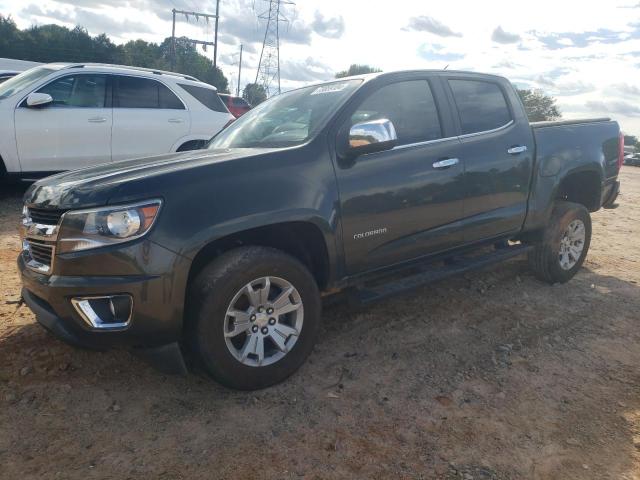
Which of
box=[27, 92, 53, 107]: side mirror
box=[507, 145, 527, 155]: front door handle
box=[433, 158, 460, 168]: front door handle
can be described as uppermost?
box=[27, 92, 53, 107]: side mirror

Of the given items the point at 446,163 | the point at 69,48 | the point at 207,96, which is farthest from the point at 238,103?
the point at 69,48

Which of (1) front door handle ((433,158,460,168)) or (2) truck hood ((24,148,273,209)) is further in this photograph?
(1) front door handle ((433,158,460,168))

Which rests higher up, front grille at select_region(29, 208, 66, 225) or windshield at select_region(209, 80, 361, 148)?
windshield at select_region(209, 80, 361, 148)

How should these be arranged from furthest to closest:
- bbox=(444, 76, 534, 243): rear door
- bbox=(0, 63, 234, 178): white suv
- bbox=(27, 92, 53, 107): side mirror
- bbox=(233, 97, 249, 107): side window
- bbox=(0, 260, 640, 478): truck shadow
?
bbox=(233, 97, 249, 107): side window, bbox=(0, 63, 234, 178): white suv, bbox=(27, 92, 53, 107): side mirror, bbox=(444, 76, 534, 243): rear door, bbox=(0, 260, 640, 478): truck shadow

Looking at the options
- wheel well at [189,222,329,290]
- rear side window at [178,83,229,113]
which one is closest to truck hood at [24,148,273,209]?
wheel well at [189,222,329,290]

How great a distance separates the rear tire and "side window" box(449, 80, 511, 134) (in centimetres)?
111

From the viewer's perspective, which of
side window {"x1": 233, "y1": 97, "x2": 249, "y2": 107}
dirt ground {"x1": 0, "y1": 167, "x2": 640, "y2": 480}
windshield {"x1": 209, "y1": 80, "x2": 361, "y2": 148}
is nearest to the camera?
dirt ground {"x1": 0, "y1": 167, "x2": 640, "y2": 480}

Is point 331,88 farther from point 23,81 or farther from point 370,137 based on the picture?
point 23,81

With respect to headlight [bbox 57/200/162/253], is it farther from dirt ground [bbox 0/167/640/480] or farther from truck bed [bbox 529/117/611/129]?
truck bed [bbox 529/117/611/129]

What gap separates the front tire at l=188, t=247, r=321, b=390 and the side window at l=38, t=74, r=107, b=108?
Result: 522 centimetres

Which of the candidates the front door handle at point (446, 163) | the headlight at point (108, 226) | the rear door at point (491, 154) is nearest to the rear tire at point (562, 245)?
the rear door at point (491, 154)

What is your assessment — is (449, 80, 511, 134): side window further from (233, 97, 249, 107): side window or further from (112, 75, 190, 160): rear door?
(233, 97, 249, 107): side window

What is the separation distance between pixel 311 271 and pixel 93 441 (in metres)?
1.56

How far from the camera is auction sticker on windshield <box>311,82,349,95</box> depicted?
3.66 m
